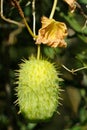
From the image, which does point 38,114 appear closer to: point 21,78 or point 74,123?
point 21,78

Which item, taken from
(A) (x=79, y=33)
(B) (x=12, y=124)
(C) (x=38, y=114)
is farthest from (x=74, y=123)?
(C) (x=38, y=114)

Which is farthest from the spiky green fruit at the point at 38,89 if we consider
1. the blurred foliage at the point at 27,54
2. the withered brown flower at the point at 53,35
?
the blurred foliage at the point at 27,54

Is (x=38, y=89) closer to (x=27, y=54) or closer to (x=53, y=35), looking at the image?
(x=53, y=35)

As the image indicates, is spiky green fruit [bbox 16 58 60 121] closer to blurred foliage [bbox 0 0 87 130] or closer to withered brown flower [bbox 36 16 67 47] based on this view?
withered brown flower [bbox 36 16 67 47]

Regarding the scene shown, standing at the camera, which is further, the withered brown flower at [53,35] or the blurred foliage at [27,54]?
the blurred foliage at [27,54]

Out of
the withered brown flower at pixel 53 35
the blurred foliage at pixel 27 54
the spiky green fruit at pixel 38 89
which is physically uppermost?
the withered brown flower at pixel 53 35

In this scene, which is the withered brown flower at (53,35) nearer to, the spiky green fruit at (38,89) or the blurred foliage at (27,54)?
the spiky green fruit at (38,89)

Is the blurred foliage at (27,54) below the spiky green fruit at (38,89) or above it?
below

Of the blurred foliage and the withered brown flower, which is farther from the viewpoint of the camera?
the blurred foliage

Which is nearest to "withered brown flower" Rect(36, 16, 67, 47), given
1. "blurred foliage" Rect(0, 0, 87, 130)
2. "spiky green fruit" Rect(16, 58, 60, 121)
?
"spiky green fruit" Rect(16, 58, 60, 121)

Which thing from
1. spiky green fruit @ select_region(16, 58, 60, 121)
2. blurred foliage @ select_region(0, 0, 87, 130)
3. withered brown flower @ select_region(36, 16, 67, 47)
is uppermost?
withered brown flower @ select_region(36, 16, 67, 47)
